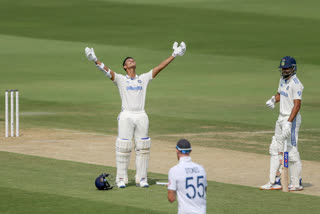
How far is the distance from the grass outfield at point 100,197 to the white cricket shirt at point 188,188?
3338 mm

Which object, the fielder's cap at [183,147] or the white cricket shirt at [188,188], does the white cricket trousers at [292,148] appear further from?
the white cricket shirt at [188,188]

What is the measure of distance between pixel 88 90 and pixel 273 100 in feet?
69.6

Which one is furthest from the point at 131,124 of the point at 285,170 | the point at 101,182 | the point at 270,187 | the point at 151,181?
the point at 285,170

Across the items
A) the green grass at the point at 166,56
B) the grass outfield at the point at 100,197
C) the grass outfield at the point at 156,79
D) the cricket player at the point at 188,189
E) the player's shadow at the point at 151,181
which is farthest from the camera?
the green grass at the point at 166,56

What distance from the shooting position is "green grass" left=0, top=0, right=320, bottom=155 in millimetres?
28312

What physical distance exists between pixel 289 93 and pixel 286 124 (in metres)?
0.61

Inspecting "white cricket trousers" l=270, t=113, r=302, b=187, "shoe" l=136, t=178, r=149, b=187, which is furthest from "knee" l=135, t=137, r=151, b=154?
"white cricket trousers" l=270, t=113, r=302, b=187

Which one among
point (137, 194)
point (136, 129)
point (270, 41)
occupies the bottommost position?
point (137, 194)

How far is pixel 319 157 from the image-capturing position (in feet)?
65.9

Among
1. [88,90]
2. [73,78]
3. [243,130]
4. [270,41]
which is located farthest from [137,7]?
[243,130]

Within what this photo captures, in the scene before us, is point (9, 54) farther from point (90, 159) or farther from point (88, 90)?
point (90, 159)

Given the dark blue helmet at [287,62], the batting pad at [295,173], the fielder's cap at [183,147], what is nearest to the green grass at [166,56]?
the batting pad at [295,173]

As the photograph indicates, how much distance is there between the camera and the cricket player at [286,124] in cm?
1573

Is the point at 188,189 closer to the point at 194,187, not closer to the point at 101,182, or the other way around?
the point at 194,187
